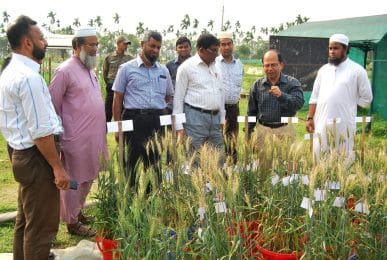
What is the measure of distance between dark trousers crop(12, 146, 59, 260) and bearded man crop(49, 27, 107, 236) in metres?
0.71

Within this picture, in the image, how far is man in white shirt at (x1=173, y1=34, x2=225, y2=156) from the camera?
3492 millimetres

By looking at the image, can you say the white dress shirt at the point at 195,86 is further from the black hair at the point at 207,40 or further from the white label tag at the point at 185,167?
the white label tag at the point at 185,167

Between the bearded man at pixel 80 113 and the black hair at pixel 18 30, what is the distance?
0.68m

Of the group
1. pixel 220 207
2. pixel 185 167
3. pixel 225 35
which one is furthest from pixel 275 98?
pixel 220 207

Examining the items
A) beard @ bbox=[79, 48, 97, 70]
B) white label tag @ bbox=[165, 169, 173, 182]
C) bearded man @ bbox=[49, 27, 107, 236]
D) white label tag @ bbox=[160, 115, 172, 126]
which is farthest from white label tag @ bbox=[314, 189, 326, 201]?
beard @ bbox=[79, 48, 97, 70]

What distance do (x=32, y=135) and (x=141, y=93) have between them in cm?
137

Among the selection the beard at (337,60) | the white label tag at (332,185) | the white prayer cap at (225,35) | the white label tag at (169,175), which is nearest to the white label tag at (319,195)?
the white label tag at (332,185)

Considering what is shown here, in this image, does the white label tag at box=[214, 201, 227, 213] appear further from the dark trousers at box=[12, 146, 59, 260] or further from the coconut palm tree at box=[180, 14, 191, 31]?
the coconut palm tree at box=[180, 14, 191, 31]

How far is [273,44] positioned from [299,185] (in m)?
8.46

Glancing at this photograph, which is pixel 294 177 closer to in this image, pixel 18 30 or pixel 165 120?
pixel 165 120

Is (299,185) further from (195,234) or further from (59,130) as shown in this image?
(59,130)

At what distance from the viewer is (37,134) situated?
2240 millimetres

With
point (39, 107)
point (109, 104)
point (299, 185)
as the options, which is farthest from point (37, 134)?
point (109, 104)

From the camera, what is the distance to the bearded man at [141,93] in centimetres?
349
